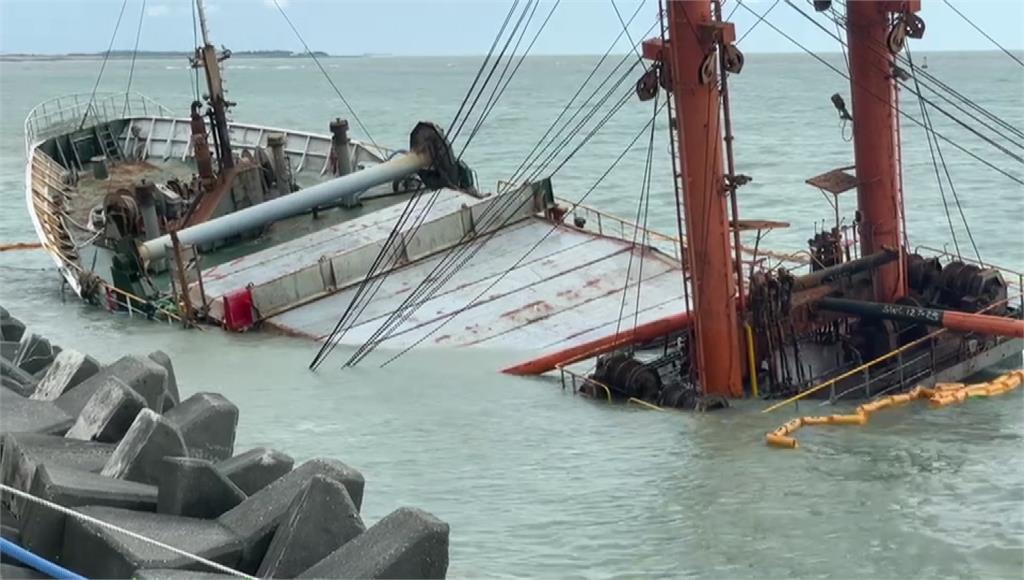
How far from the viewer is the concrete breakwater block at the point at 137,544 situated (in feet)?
32.7

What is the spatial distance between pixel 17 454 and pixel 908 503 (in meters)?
10.2

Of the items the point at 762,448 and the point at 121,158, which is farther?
the point at 121,158

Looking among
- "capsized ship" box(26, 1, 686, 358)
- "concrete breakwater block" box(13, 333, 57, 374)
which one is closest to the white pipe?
"capsized ship" box(26, 1, 686, 358)

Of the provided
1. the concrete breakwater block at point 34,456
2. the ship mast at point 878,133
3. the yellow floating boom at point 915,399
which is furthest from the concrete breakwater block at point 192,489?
the ship mast at point 878,133

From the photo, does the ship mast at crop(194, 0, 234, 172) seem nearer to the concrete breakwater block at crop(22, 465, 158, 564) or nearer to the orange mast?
the orange mast

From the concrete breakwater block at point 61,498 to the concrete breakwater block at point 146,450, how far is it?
0.78 feet

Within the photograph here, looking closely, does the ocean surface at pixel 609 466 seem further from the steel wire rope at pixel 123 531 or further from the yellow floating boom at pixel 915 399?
the steel wire rope at pixel 123 531

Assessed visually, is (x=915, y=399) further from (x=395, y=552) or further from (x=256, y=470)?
(x=395, y=552)

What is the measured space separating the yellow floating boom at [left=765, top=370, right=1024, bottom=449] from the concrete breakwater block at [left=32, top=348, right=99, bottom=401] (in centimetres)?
918

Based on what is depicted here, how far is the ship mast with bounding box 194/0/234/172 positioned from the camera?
3512 centimetres

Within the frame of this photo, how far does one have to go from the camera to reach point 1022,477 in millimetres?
17250

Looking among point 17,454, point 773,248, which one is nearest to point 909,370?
point 17,454

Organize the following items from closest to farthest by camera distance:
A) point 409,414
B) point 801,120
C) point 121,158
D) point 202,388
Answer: point 409,414
point 202,388
point 121,158
point 801,120

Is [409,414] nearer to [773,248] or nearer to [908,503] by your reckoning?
[908,503]
